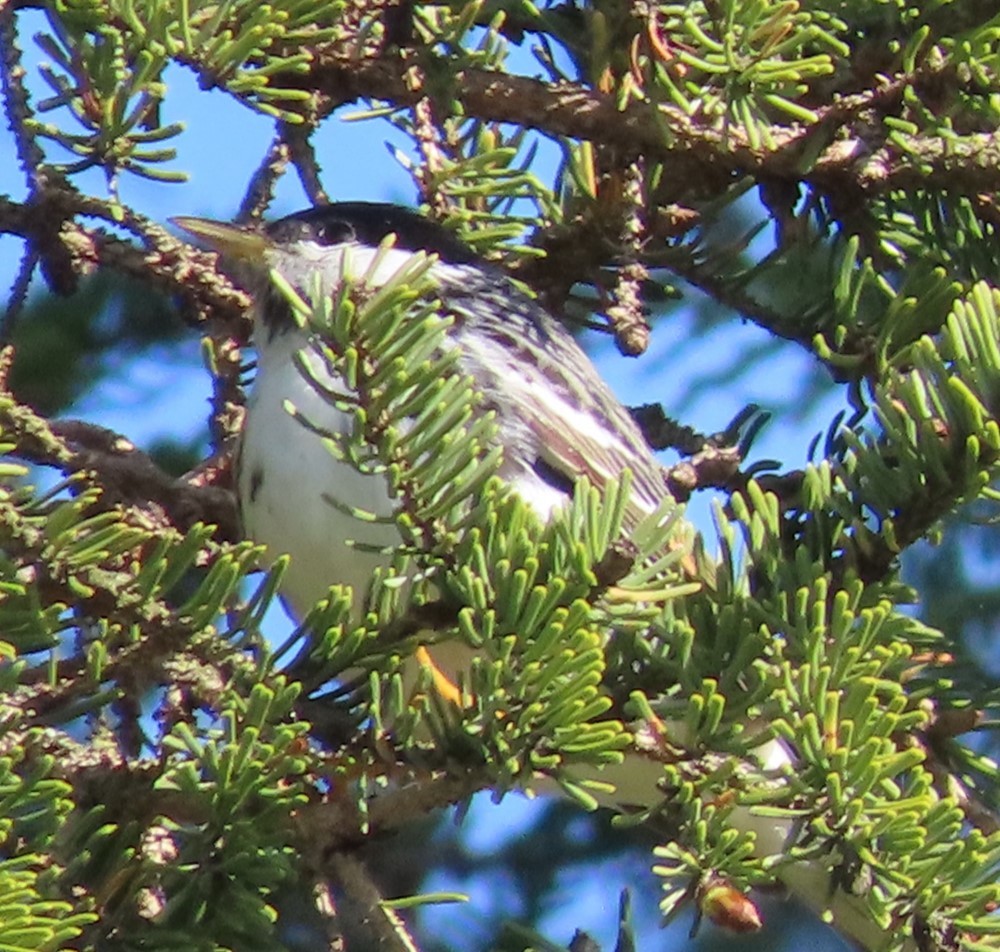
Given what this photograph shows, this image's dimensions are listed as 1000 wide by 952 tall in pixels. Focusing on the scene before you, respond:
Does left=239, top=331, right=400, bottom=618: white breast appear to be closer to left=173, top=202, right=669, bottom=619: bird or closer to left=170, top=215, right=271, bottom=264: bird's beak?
left=173, top=202, right=669, bottom=619: bird

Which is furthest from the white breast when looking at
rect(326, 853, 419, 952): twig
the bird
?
rect(326, 853, 419, 952): twig

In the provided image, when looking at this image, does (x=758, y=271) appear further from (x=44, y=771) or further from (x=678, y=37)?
(x=44, y=771)

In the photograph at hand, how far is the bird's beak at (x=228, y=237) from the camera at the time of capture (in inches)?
86.4

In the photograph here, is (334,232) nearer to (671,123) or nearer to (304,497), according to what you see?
(304,497)

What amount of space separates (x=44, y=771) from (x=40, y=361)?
4.19ft

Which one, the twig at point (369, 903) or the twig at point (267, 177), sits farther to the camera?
the twig at point (267, 177)

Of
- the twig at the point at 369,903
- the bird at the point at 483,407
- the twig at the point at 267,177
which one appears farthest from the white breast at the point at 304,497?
the twig at the point at 369,903

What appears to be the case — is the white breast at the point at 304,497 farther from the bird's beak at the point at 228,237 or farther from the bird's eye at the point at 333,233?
the bird's eye at the point at 333,233

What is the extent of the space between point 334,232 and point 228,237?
0.26 m

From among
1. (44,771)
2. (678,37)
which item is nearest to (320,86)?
(678,37)

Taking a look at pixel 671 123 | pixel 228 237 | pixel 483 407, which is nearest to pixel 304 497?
pixel 483 407

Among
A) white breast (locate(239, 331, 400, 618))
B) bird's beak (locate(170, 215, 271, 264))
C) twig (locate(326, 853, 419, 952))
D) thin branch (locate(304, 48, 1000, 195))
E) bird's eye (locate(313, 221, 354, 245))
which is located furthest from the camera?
bird's eye (locate(313, 221, 354, 245))

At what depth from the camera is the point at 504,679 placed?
3.87 feet

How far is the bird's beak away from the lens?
2195mm
